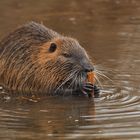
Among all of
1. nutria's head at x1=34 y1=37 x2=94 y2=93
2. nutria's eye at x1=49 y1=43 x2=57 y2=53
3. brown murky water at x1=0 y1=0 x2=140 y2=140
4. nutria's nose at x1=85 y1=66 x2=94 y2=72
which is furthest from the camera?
nutria's eye at x1=49 y1=43 x2=57 y2=53

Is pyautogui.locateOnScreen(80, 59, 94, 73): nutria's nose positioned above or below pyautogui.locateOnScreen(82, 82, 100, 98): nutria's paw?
above

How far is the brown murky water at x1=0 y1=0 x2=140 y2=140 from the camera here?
20.0 ft

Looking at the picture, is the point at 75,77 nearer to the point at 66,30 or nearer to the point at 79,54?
the point at 79,54

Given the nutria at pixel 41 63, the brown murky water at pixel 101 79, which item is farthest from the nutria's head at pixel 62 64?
the brown murky water at pixel 101 79

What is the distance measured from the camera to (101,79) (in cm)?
822

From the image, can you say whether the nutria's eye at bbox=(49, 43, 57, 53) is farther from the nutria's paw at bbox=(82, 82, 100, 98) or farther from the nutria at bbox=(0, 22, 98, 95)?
the nutria's paw at bbox=(82, 82, 100, 98)

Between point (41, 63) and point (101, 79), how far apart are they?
2.50 feet

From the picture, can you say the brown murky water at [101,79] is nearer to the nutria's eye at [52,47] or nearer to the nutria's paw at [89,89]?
the nutria's paw at [89,89]

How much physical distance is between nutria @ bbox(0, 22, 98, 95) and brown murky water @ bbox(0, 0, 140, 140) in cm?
26

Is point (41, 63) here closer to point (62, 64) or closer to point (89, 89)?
point (62, 64)

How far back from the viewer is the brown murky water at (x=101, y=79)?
6.09 metres

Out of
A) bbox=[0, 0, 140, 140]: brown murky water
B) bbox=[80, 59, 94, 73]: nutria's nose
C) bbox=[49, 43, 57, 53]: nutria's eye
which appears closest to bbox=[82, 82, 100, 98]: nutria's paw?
bbox=[0, 0, 140, 140]: brown murky water

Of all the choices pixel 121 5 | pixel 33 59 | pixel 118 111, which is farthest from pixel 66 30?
pixel 118 111

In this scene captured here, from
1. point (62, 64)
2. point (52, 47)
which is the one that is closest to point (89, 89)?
point (62, 64)
